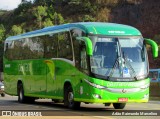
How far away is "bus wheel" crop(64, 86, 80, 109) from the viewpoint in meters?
20.0

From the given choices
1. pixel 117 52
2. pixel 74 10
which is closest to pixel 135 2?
pixel 74 10

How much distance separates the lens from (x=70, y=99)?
799 inches

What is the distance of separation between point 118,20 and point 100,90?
7099 centimetres

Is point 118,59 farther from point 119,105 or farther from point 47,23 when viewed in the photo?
point 47,23

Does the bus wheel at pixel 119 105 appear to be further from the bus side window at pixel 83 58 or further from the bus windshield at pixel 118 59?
the bus side window at pixel 83 58

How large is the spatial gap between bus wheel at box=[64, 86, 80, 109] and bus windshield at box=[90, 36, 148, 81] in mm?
2096

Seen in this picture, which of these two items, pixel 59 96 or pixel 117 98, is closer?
pixel 117 98

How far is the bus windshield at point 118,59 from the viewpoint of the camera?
61.0 feet

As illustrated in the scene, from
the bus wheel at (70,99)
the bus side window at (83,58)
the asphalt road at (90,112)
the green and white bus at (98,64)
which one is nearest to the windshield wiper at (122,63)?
the green and white bus at (98,64)

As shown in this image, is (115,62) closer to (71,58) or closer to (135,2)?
(71,58)

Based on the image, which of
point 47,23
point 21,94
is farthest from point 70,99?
point 47,23

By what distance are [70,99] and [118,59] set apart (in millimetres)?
2869

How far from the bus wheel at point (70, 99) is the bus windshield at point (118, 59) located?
2096 millimetres

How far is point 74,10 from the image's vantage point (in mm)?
100875
